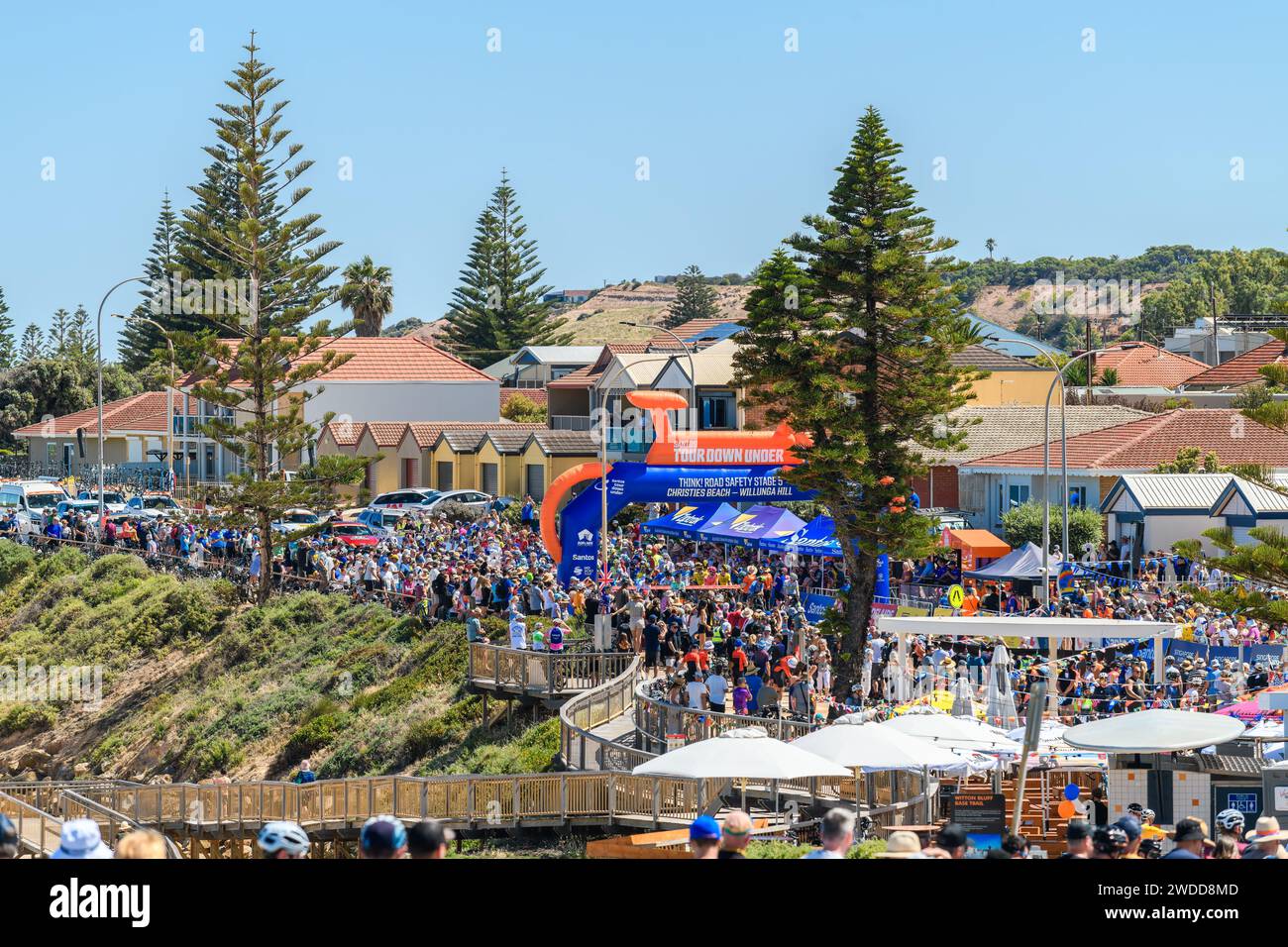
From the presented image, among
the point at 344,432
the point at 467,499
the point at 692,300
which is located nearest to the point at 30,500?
the point at 344,432

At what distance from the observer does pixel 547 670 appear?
2889cm

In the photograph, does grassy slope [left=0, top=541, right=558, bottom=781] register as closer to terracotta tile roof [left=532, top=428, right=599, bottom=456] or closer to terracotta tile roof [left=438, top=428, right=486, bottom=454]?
terracotta tile roof [left=438, top=428, right=486, bottom=454]

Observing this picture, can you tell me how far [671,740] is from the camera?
71.2ft

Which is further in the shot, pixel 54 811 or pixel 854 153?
pixel 854 153

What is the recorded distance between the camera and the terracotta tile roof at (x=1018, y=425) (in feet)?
171

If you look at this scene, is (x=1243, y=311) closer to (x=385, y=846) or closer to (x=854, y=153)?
(x=854, y=153)

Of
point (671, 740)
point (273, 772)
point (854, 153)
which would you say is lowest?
point (273, 772)

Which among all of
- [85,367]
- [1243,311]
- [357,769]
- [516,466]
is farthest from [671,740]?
[1243,311]

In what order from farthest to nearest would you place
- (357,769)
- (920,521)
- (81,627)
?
1. (81,627)
2. (357,769)
3. (920,521)

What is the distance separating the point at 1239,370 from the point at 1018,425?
625 inches

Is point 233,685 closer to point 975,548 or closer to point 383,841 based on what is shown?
point 975,548

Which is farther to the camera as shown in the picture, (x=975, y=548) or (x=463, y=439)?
(x=463, y=439)
